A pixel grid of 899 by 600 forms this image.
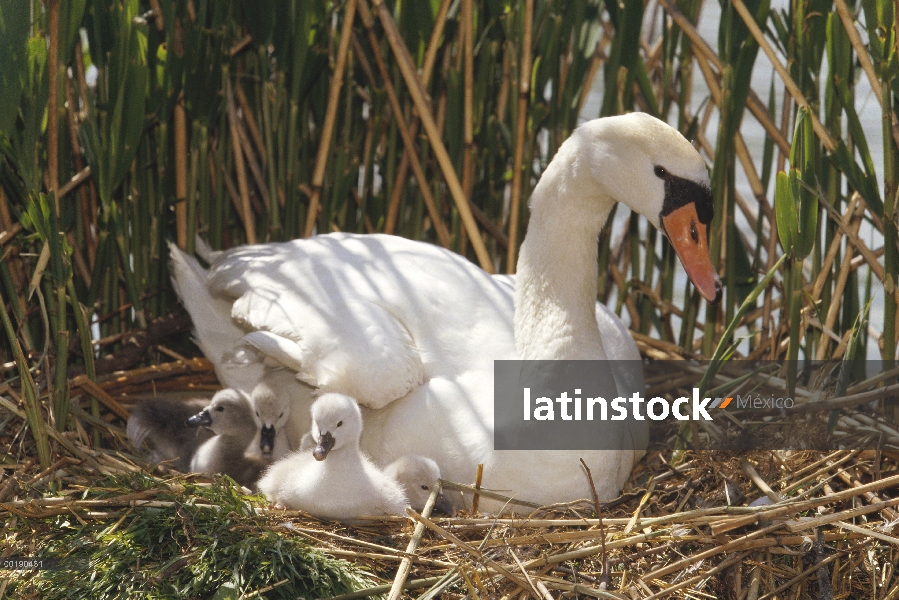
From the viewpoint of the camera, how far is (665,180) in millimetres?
3322

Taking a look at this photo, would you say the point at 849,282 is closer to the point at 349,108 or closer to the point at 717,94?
the point at 717,94

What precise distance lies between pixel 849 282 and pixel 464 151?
160cm

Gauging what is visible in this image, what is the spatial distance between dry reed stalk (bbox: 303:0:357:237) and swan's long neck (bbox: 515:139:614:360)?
1037mm

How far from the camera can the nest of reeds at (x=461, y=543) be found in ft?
9.54

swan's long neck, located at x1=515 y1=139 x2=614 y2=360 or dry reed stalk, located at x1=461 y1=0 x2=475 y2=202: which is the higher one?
dry reed stalk, located at x1=461 y1=0 x2=475 y2=202

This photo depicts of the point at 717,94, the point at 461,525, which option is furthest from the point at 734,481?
the point at 717,94

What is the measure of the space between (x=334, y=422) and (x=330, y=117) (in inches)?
58.3

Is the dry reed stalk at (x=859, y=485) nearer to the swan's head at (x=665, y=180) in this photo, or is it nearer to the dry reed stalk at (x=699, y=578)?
the dry reed stalk at (x=699, y=578)

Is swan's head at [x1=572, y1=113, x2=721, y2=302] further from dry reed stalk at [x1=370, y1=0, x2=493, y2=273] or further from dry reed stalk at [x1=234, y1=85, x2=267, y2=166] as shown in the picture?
dry reed stalk at [x1=234, y1=85, x2=267, y2=166]

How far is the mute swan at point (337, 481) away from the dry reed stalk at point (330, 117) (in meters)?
1.24

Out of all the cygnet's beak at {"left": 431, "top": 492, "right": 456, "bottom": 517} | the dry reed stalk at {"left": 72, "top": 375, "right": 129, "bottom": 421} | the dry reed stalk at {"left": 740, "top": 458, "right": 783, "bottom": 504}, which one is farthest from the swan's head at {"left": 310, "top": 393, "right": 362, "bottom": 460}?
the dry reed stalk at {"left": 740, "top": 458, "right": 783, "bottom": 504}

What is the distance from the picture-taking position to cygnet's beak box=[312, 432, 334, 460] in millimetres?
3238

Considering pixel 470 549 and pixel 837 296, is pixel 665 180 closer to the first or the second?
pixel 837 296

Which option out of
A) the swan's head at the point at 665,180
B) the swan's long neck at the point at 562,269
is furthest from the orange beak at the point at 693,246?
the swan's long neck at the point at 562,269
